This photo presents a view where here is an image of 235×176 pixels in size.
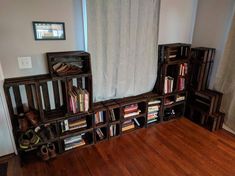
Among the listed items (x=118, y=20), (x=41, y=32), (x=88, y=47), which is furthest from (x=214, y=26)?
(x=41, y=32)

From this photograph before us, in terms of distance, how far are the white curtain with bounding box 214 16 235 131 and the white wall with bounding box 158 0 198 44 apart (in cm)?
67

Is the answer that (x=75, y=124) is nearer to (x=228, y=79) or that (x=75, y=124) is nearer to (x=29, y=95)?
(x=29, y=95)

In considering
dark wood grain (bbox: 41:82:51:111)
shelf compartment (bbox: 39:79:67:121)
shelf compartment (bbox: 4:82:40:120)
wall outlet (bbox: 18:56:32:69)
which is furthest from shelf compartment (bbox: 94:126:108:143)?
wall outlet (bbox: 18:56:32:69)

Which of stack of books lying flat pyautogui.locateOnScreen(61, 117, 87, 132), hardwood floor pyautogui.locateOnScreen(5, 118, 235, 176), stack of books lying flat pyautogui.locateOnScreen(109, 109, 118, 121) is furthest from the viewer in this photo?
stack of books lying flat pyautogui.locateOnScreen(109, 109, 118, 121)

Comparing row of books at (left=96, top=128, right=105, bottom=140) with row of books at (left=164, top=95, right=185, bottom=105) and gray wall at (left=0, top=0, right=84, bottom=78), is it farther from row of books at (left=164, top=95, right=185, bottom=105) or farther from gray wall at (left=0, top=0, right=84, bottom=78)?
row of books at (left=164, top=95, right=185, bottom=105)

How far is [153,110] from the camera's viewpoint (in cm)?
267

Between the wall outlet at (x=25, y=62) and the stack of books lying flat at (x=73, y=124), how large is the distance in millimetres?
762

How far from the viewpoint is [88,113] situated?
6.80 ft

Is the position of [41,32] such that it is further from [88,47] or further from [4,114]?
[4,114]

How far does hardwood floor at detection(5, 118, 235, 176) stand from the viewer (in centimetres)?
187

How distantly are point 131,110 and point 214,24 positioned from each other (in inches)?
72.9

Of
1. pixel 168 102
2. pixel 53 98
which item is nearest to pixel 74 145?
pixel 53 98

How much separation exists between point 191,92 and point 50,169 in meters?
2.37

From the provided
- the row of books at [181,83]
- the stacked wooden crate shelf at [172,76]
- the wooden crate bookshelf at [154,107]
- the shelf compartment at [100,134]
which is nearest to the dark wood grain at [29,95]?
the shelf compartment at [100,134]
